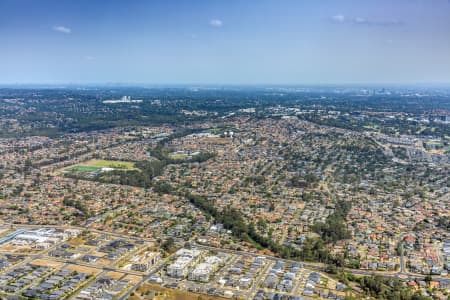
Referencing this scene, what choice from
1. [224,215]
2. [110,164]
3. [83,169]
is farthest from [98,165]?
[224,215]

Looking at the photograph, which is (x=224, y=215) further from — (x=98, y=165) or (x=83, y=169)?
(x=98, y=165)

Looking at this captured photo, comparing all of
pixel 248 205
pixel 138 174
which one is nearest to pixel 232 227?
pixel 248 205

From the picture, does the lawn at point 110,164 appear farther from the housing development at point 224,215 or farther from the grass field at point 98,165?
the housing development at point 224,215

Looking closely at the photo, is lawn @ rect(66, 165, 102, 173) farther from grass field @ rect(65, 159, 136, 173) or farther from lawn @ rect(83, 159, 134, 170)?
lawn @ rect(83, 159, 134, 170)

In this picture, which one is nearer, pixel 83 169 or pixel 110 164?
pixel 83 169

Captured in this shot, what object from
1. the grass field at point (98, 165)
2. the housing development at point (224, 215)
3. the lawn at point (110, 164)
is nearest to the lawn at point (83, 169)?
the grass field at point (98, 165)

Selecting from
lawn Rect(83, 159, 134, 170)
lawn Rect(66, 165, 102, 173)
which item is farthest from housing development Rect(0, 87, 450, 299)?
lawn Rect(66, 165, 102, 173)

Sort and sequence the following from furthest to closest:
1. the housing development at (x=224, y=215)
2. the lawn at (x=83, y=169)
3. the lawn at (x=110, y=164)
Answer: the lawn at (x=110, y=164), the lawn at (x=83, y=169), the housing development at (x=224, y=215)

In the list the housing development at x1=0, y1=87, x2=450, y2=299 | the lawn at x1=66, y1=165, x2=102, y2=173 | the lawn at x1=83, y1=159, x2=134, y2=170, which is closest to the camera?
the housing development at x1=0, y1=87, x2=450, y2=299

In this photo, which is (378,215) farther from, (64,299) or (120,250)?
(64,299)
